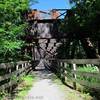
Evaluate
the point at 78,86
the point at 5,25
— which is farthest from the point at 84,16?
the point at 5,25

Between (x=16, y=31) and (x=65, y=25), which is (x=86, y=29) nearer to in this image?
(x=65, y=25)

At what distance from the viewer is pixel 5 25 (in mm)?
13273

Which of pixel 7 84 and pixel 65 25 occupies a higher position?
pixel 65 25

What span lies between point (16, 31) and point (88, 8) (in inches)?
477

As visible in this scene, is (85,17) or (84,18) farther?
(84,18)

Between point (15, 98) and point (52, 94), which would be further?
point (52, 94)

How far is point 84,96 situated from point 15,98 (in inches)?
87.1

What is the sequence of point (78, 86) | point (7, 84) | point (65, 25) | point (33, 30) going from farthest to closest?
point (33, 30), point (65, 25), point (78, 86), point (7, 84)

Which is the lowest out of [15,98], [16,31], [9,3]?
[15,98]

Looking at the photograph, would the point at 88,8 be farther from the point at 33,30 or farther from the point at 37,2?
the point at 33,30

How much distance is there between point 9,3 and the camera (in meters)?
13.7

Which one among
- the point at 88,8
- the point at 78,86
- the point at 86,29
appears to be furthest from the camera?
the point at 86,29

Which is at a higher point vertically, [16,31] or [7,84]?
[16,31]

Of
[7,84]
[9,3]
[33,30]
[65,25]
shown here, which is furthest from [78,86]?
[33,30]
